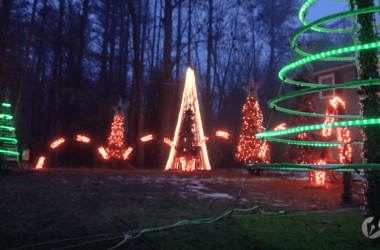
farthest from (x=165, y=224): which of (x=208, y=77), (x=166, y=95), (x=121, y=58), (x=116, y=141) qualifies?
(x=121, y=58)

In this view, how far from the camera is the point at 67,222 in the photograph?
3.04m

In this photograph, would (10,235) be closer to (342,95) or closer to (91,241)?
(91,241)

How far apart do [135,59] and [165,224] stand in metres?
14.9

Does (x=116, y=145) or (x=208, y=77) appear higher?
(x=208, y=77)

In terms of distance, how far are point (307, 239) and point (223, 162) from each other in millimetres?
21208

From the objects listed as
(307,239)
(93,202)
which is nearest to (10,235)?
(93,202)

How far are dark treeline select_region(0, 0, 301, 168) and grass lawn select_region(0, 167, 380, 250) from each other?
11.9 m

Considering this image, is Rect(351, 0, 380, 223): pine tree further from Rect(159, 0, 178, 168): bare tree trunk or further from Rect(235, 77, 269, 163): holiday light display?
Rect(159, 0, 178, 168): bare tree trunk

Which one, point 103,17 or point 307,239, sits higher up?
point 103,17

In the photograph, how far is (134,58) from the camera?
55.0 ft

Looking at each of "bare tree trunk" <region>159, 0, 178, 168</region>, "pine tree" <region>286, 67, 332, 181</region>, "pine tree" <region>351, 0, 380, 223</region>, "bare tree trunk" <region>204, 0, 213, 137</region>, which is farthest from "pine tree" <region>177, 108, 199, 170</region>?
"pine tree" <region>351, 0, 380, 223</region>

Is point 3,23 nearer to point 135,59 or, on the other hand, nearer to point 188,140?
point 135,59

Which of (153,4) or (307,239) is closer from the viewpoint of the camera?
(307,239)

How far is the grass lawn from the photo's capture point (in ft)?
8.00
